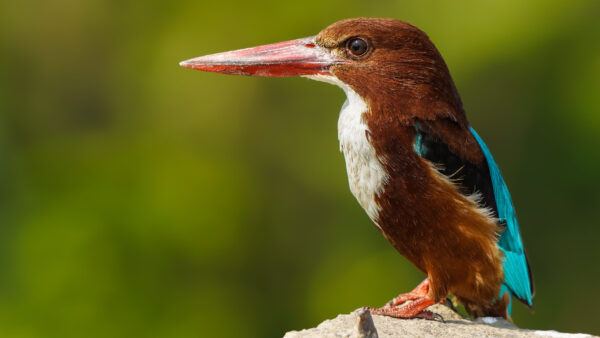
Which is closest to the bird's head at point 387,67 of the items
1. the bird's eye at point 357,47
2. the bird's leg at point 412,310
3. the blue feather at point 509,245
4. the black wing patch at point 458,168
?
the bird's eye at point 357,47

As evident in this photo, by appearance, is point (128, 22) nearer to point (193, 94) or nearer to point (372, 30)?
point (193, 94)

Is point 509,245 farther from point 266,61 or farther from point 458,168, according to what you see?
point 266,61

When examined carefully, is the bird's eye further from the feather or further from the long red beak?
the feather

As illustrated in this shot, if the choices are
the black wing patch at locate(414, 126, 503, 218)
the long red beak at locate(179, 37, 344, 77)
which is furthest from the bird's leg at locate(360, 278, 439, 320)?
the long red beak at locate(179, 37, 344, 77)

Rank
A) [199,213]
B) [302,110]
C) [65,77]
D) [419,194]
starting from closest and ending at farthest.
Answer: [419,194]
[199,213]
[302,110]
[65,77]

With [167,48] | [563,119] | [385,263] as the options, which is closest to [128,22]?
[167,48]
